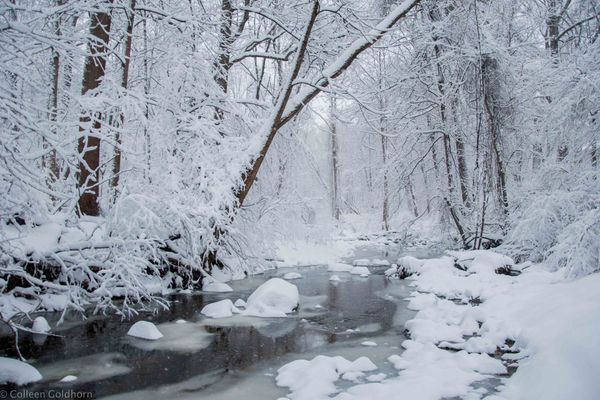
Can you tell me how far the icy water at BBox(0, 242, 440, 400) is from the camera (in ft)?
14.5

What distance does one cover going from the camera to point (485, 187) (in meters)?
12.0

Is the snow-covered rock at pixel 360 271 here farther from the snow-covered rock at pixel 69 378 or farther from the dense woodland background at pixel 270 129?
the snow-covered rock at pixel 69 378

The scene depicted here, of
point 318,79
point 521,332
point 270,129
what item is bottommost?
point 521,332

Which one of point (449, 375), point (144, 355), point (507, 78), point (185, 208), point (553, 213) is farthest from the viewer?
point (507, 78)

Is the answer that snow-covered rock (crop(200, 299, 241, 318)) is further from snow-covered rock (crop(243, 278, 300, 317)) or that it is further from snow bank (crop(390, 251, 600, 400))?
snow bank (crop(390, 251, 600, 400))

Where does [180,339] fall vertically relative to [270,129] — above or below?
below

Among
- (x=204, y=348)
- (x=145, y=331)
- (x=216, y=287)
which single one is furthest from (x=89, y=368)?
(x=216, y=287)

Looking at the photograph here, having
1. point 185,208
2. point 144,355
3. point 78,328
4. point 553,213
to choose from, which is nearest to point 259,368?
point 144,355

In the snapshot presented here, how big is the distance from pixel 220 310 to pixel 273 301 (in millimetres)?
966

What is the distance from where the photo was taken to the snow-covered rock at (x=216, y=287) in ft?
31.1

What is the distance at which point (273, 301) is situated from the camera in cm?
781

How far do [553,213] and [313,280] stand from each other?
5482mm

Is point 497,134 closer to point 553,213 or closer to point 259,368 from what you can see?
point 553,213

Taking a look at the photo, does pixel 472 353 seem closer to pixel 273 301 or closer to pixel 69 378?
pixel 273 301
